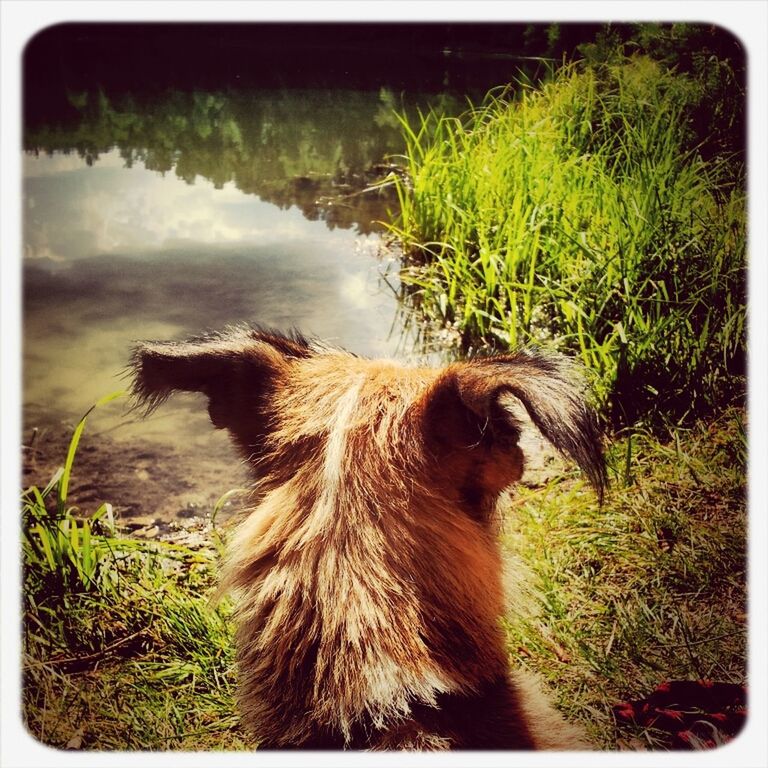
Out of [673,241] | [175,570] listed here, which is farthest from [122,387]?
[673,241]

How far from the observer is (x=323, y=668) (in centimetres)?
128

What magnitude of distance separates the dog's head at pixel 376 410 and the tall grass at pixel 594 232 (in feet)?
3.98

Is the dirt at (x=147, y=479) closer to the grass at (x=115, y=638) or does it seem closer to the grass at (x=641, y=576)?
the grass at (x=115, y=638)

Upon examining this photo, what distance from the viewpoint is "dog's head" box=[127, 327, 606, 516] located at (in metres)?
1.14

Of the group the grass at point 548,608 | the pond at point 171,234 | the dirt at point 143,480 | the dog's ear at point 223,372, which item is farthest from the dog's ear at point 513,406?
the dirt at point 143,480

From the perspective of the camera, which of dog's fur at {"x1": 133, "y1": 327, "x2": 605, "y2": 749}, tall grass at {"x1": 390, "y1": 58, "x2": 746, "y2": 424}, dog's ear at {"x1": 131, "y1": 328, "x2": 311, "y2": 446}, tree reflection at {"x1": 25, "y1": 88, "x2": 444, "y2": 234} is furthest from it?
tree reflection at {"x1": 25, "y1": 88, "x2": 444, "y2": 234}

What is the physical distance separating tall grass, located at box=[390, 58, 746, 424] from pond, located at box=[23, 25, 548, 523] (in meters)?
0.38

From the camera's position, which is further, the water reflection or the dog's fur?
the water reflection

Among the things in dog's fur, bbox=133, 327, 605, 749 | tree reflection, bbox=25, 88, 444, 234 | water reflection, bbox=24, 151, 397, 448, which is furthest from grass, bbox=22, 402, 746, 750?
tree reflection, bbox=25, 88, 444, 234

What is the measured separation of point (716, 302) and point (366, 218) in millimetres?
1604

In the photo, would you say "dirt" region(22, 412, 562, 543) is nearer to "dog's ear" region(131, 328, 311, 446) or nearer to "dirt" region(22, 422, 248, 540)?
"dirt" region(22, 422, 248, 540)
